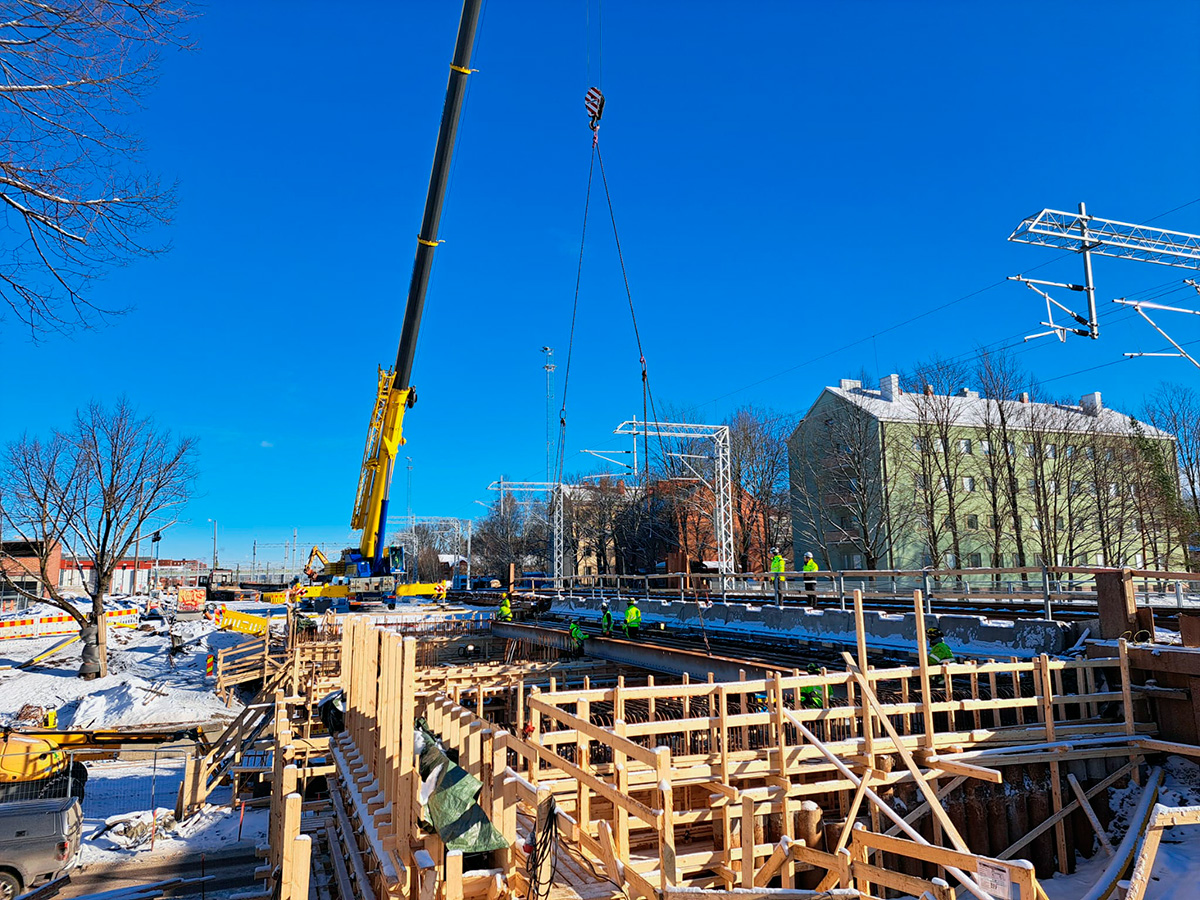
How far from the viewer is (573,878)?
6957mm

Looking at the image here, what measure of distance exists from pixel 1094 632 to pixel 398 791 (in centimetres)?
1191

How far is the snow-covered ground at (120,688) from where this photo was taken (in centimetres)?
2850

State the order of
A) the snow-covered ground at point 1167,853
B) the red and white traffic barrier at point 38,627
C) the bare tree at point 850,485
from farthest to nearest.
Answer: the red and white traffic barrier at point 38,627 < the bare tree at point 850,485 < the snow-covered ground at point 1167,853

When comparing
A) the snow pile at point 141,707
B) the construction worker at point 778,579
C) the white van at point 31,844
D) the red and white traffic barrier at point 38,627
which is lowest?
the snow pile at point 141,707

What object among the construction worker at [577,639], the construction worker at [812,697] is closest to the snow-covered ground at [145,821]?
the construction worker at [577,639]

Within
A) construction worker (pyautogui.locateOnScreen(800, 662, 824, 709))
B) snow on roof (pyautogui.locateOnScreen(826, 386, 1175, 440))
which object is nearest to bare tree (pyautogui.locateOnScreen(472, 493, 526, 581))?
snow on roof (pyautogui.locateOnScreen(826, 386, 1175, 440))

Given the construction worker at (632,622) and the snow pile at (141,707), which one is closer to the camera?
the construction worker at (632,622)

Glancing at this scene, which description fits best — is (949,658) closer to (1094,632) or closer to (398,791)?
(1094,632)

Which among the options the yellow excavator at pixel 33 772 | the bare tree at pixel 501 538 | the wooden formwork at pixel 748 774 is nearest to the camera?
the wooden formwork at pixel 748 774

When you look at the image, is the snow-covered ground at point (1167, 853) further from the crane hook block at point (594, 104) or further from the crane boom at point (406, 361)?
the crane boom at point (406, 361)

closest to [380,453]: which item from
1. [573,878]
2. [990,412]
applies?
[573,878]

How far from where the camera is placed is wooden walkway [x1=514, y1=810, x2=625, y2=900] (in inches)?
249

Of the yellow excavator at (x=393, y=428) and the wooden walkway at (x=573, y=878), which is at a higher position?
the yellow excavator at (x=393, y=428)

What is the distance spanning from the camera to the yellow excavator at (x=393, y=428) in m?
21.9
